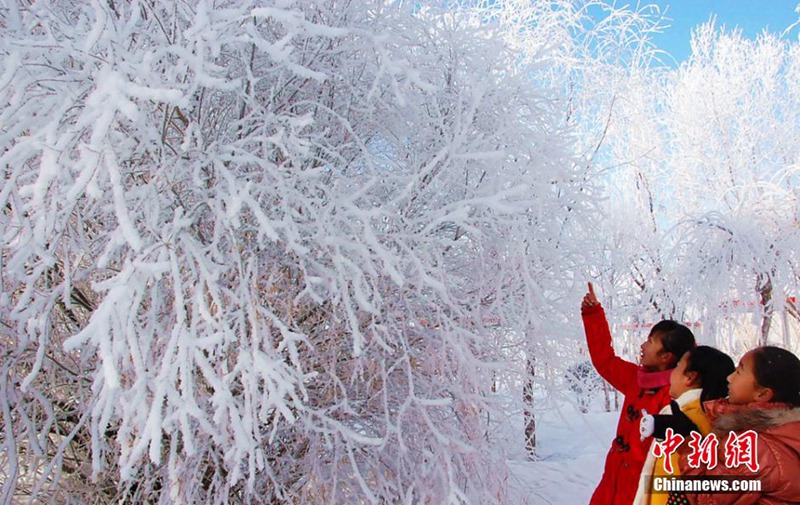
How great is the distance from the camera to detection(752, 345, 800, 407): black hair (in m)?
2.13

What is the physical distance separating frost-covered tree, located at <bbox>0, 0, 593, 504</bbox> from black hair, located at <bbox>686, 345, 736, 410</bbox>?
2.70 feet

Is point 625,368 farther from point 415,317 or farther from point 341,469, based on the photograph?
point 341,469

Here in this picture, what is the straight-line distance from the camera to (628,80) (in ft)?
28.2

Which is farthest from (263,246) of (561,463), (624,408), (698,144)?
(698,144)

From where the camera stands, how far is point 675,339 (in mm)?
3209

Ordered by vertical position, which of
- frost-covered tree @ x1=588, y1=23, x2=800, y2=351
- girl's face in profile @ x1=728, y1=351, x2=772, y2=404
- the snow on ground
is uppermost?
frost-covered tree @ x1=588, y1=23, x2=800, y2=351

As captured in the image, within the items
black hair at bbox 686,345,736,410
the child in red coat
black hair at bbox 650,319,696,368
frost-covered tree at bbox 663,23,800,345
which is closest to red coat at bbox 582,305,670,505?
the child in red coat

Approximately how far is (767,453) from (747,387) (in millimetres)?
314

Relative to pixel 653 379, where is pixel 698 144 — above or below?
above

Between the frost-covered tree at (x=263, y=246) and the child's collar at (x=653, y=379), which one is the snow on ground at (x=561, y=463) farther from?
the frost-covered tree at (x=263, y=246)

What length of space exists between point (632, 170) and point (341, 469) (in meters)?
11.0

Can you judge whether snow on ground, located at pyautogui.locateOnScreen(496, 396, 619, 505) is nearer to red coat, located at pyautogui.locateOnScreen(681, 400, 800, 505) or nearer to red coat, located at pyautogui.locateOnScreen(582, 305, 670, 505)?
red coat, located at pyautogui.locateOnScreen(582, 305, 670, 505)

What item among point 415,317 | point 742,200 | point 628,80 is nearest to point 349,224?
point 415,317

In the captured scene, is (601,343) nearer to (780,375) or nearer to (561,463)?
(780,375)
